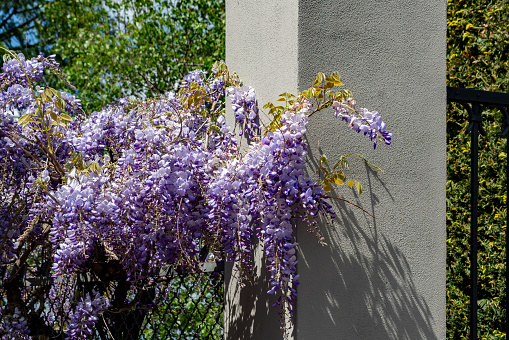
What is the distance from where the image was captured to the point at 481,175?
167 inches

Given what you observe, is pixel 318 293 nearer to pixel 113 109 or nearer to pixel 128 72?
pixel 113 109

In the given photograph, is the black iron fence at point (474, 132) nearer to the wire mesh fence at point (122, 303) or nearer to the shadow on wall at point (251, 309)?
the shadow on wall at point (251, 309)

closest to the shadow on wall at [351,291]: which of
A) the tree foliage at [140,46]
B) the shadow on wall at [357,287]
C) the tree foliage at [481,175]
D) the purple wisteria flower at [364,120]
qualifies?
the shadow on wall at [357,287]

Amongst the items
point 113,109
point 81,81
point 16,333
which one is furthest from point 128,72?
point 16,333

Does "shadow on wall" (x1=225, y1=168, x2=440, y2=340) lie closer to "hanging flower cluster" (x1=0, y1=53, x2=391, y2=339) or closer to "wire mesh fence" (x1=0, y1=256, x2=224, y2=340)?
"hanging flower cluster" (x1=0, y1=53, x2=391, y2=339)

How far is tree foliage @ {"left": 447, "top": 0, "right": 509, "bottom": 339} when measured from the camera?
4121 mm

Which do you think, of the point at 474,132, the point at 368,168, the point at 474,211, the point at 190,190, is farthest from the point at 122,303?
the point at 474,132

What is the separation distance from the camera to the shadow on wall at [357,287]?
6.77 feet

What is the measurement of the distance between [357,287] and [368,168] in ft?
1.64

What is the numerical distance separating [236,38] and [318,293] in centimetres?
131

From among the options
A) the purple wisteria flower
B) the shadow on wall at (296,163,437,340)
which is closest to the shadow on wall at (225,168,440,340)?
the shadow on wall at (296,163,437,340)

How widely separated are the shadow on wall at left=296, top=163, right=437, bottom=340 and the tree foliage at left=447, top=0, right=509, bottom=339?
6.80 ft

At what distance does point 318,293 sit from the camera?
2074 millimetres

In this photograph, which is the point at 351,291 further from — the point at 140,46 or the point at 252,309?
the point at 140,46
